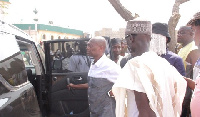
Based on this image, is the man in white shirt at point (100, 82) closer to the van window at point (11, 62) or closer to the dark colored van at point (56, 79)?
the dark colored van at point (56, 79)

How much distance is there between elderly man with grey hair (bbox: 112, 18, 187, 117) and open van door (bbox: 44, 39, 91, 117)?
2.26 m

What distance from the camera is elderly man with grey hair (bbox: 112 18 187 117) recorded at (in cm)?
174

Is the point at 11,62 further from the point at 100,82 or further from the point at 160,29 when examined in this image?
the point at 160,29

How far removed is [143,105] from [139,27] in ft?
2.00

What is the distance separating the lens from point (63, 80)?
4.22 m

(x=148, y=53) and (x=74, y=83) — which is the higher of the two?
(x=148, y=53)

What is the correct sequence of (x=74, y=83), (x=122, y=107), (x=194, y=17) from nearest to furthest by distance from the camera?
(x=122, y=107), (x=194, y=17), (x=74, y=83)

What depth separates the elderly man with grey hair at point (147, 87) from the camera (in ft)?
5.72

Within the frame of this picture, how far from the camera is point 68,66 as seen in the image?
14.1 feet

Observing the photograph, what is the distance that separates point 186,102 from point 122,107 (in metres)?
1.28

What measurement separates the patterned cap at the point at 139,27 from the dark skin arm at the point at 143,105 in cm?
51

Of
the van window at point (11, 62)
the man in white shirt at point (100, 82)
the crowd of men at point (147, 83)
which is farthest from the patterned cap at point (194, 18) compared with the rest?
the van window at point (11, 62)

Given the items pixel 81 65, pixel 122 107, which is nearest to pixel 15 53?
pixel 122 107

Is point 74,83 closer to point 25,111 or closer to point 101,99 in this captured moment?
point 101,99
